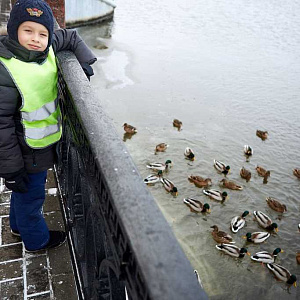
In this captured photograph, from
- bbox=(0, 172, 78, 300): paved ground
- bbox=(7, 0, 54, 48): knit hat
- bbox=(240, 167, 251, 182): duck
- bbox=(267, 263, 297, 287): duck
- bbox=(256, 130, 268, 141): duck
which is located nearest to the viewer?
bbox=(7, 0, 54, 48): knit hat

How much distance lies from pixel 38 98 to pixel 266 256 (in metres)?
6.17

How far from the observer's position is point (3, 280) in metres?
2.39

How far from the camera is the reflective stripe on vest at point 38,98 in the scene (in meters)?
2.01

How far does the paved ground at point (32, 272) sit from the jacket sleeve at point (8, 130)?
0.70 m

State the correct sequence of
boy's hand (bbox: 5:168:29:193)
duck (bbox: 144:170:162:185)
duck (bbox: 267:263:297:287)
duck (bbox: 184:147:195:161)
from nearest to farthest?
boy's hand (bbox: 5:168:29:193)
duck (bbox: 267:263:297:287)
duck (bbox: 144:170:162:185)
duck (bbox: 184:147:195:161)

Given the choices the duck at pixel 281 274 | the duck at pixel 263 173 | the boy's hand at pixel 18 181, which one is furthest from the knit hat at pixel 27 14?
the duck at pixel 263 173

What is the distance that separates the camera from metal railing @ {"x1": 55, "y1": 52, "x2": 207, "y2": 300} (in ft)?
2.91

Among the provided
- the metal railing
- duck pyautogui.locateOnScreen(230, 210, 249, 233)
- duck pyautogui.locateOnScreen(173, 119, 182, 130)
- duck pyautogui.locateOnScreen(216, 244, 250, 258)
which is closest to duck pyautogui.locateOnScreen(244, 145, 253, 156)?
duck pyautogui.locateOnScreen(173, 119, 182, 130)

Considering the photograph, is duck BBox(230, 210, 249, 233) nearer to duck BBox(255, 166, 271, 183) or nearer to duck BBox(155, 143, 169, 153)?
duck BBox(255, 166, 271, 183)

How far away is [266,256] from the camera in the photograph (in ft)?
23.3

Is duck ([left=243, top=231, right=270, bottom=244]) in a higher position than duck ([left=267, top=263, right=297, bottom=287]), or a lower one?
lower

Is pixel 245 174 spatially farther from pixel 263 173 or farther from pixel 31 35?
pixel 31 35

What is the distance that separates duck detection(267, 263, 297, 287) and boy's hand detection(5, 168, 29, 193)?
5.85 meters

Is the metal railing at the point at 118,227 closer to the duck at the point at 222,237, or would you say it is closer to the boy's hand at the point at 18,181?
the boy's hand at the point at 18,181
